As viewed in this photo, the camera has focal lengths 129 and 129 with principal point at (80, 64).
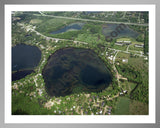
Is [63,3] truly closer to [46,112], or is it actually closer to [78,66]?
[78,66]

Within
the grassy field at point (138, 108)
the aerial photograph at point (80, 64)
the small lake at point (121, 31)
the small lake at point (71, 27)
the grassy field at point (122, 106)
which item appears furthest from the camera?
the small lake at point (71, 27)

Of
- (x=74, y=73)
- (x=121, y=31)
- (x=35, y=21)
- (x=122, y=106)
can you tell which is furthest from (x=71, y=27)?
(x=122, y=106)

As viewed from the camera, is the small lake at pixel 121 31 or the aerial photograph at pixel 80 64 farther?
the small lake at pixel 121 31

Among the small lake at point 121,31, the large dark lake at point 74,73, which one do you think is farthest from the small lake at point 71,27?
the large dark lake at point 74,73

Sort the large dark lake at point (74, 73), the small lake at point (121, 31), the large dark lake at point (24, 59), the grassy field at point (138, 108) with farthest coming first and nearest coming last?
the small lake at point (121, 31) → the large dark lake at point (24, 59) → the large dark lake at point (74, 73) → the grassy field at point (138, 108)

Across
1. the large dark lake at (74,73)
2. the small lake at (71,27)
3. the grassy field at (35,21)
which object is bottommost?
the large dark lake at (74,73)

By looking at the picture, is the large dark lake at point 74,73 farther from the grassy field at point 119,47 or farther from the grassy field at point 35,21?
the grassy field at point 35,21

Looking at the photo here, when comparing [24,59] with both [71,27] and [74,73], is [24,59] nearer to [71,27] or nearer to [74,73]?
[74,73]

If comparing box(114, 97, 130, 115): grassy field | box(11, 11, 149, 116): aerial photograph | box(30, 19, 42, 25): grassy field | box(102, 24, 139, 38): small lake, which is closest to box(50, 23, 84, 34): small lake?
box(11, 11, 149, 116): aerial photograph

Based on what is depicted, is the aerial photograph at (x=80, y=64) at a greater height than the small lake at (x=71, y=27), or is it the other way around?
the small lake at (x=71, y=27)
